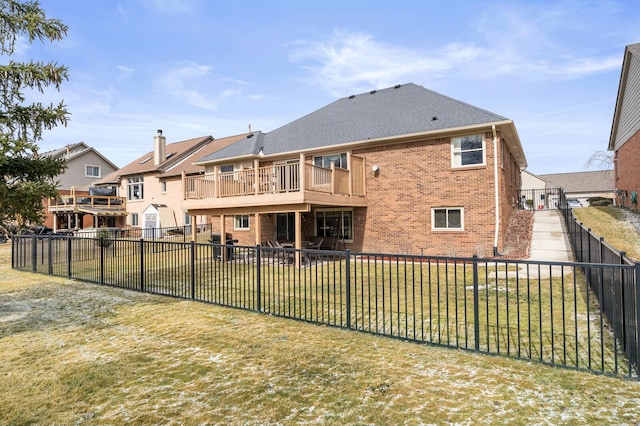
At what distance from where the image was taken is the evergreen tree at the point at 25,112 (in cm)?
780

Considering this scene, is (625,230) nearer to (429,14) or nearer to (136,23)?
(429,14)

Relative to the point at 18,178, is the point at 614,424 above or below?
below

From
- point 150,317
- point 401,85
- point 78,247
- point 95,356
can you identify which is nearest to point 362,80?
point 401,85

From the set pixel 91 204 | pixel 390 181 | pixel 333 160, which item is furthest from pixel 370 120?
pixel 91 204

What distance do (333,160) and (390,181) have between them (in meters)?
3.21

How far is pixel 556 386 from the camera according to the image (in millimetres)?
4000

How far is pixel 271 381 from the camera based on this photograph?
4.24 metres

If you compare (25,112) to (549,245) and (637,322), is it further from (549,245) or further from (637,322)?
(549,245)

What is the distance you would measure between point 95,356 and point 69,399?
1389 millimetres

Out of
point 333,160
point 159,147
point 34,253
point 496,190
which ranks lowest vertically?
point 34,253

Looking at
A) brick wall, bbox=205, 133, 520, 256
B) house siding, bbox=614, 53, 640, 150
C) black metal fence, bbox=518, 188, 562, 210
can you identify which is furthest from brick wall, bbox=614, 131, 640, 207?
brick wall, bbox=205, 133, 520, 256

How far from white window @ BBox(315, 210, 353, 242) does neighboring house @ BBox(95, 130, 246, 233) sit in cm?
1473

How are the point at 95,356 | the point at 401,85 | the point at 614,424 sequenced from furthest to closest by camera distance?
the point at 401,85 → the point at 95,356 → the point at 614,424

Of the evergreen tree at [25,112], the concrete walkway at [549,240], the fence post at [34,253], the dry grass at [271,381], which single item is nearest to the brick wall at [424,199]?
the concrete walkway at [549,240]
